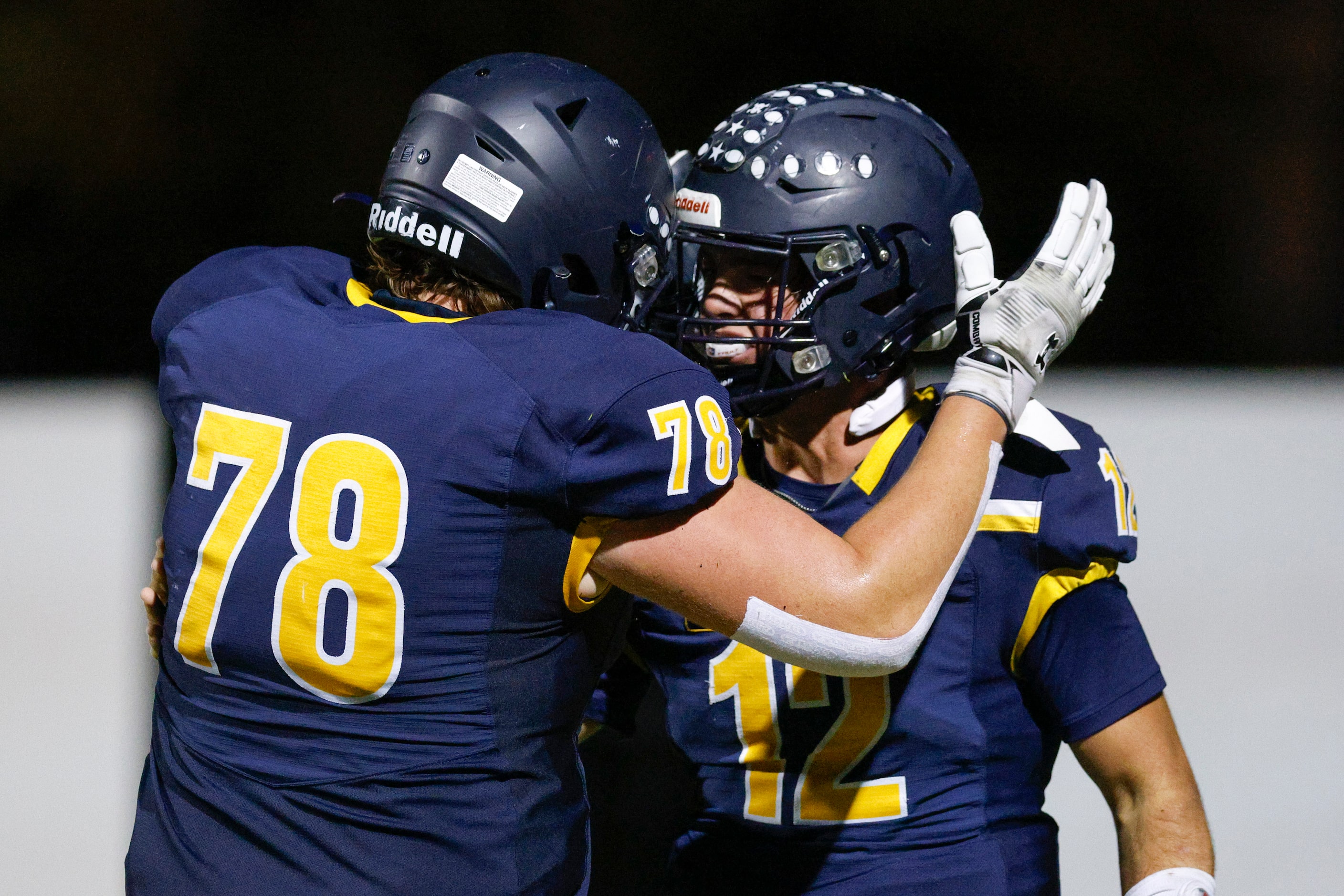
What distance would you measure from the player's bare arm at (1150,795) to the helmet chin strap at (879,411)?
491 millimetres

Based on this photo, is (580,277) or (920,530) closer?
(920,530)

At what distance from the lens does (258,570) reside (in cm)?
112

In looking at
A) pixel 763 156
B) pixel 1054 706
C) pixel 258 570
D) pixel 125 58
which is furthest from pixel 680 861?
pixel 125 58

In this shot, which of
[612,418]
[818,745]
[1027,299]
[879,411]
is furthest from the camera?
[879,411]

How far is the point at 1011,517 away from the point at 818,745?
376 mm

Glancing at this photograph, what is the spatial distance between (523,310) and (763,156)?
58 cm

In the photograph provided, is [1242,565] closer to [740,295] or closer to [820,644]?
[740,295]

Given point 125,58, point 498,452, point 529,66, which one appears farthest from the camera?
point 125,58

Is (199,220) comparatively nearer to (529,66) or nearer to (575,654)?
(529,66)

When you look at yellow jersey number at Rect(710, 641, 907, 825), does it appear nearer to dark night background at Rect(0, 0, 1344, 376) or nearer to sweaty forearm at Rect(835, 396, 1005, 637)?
sweaty forearm at Rect(835, 396, 1005, 637)

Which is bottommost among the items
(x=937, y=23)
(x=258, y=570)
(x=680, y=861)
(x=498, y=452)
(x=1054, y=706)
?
(x=680, y=861)

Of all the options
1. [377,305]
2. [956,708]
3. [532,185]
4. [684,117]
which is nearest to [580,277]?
[532,185]

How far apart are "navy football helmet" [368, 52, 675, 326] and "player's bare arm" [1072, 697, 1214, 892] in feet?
2.63

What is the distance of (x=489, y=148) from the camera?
1304mm
